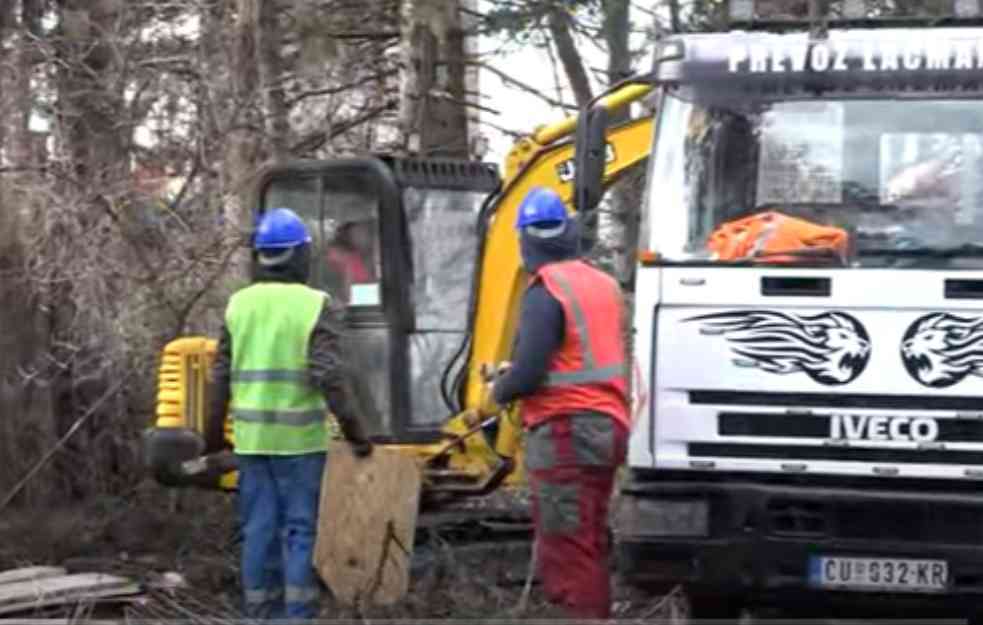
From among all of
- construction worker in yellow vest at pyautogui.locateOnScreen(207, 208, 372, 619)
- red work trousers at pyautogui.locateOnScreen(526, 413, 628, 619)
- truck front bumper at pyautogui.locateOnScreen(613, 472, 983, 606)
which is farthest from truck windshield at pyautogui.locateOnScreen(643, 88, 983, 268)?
construction worker in yellow vest at pyautogui.locateOnScreen(207, 208, 372, 619)

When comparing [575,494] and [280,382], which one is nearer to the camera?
[575,494]

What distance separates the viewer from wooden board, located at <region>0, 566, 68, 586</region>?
1030 centimetres

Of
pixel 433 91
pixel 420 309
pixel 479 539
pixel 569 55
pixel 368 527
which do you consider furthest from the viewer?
pixel 569 55

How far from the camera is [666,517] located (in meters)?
8.39

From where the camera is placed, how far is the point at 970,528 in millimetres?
8180

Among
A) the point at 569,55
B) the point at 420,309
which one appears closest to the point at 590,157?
the point at 420,309

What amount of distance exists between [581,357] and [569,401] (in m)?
0.21

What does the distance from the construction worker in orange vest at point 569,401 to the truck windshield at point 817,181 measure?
1.39ft

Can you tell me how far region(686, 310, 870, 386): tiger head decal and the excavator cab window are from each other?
11.4ft

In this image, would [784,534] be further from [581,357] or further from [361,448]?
[361,448]

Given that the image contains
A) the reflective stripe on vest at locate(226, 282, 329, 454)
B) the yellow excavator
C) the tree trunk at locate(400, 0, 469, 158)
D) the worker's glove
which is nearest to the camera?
the reflective stripe on vest at locate(226, 282, 329, 454)

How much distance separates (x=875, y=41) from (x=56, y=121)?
6.32 meters

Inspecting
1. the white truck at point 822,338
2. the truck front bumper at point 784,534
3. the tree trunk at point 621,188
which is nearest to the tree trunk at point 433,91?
the tree trunk at point 621,188

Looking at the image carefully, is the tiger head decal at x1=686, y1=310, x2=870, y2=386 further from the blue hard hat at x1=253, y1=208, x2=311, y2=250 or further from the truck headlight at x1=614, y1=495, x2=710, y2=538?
the blue hard hat at x1=253, y1=208, x2=311, y2=250
